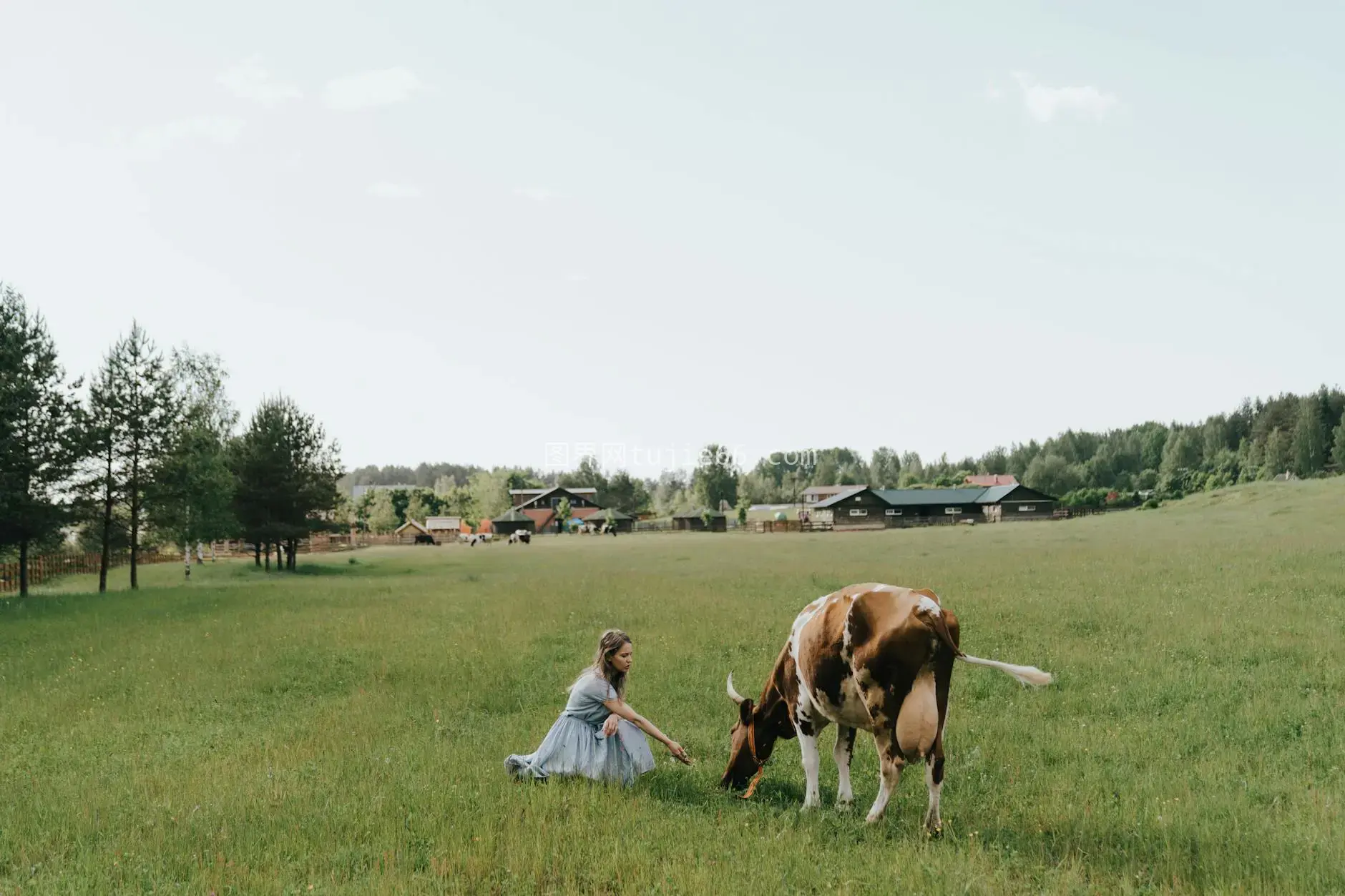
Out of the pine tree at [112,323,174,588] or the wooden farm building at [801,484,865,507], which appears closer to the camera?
the pine tree at [112,323,174,588]

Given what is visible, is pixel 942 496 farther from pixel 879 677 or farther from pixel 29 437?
pixel 879 677

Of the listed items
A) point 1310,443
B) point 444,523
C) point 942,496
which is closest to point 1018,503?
point 942,496

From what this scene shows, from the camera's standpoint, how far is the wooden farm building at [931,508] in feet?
342

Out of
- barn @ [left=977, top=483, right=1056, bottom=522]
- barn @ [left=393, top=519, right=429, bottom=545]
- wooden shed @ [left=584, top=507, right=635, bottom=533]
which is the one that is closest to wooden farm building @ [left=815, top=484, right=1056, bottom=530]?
barn @ [left=977, top=483, right=1056, bottom=522]

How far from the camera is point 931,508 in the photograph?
10775cm

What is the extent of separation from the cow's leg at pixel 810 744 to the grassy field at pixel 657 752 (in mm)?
350

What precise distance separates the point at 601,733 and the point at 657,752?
6.69 ft

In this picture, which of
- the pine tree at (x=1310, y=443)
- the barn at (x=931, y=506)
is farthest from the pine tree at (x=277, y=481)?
the pine tree at (x=1310, y=443)

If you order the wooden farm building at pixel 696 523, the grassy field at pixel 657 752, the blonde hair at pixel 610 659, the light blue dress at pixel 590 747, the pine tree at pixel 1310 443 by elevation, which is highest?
the pine tree at pixel 1310 443

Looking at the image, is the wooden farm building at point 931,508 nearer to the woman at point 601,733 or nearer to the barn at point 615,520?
the barn at point 615,520

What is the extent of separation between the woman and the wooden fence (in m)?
39.9

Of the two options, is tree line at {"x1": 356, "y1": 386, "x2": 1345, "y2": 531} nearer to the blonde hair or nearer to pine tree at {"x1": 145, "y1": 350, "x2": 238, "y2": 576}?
pine tree at {"x1": 145, "y1": 350, "x2": 238, "y2": 576}

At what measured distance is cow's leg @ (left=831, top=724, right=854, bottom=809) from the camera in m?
7.64

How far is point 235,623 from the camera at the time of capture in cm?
2252
